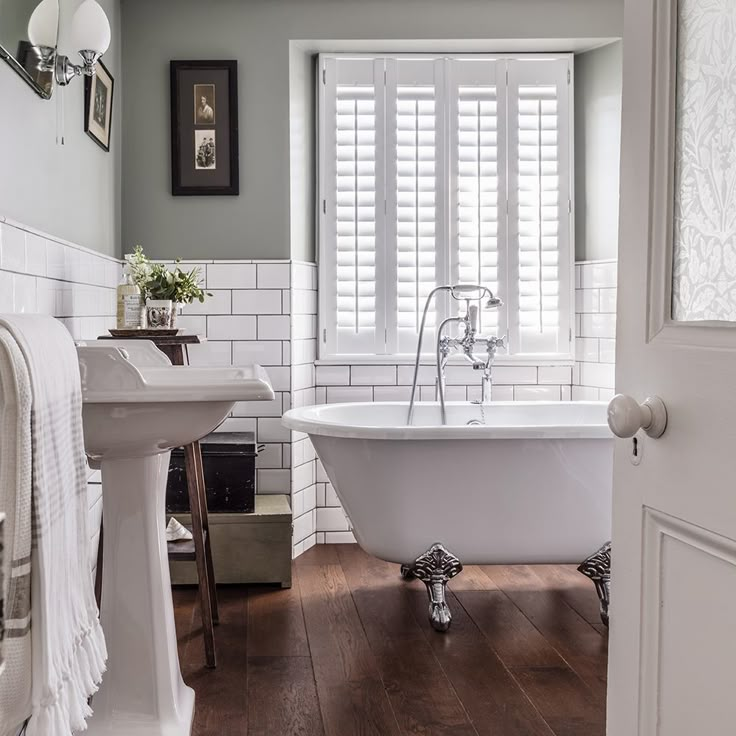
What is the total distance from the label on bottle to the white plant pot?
0.19 ft

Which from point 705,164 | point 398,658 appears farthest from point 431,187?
point 705,164

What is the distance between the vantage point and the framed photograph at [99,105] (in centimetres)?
305

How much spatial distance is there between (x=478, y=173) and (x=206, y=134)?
4.39 ft

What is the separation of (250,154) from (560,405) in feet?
6.05

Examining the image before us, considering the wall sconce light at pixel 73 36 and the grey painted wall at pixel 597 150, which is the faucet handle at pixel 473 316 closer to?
the grey painted wall at pixel 597 150

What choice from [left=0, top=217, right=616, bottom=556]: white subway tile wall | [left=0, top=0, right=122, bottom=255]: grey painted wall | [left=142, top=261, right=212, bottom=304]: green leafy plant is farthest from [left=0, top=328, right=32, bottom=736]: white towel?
[left=0, top=217, right=616, bottom=556]: white subway tile wall

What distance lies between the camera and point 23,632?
1188mm

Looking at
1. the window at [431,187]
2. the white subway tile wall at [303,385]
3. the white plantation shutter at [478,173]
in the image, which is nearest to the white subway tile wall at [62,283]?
the white subway tile wall at [303,385]

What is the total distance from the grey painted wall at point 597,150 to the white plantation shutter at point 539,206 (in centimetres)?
9

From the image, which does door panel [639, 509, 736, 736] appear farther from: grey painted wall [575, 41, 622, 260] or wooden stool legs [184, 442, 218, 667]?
grey painted wall [575, 41, 622, 260]

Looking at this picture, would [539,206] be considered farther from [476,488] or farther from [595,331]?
[476,488]

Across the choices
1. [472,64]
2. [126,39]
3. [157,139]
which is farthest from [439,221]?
[126,39]

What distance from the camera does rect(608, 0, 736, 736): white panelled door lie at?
1.00 m

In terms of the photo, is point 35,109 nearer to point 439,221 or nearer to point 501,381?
point 439,221
